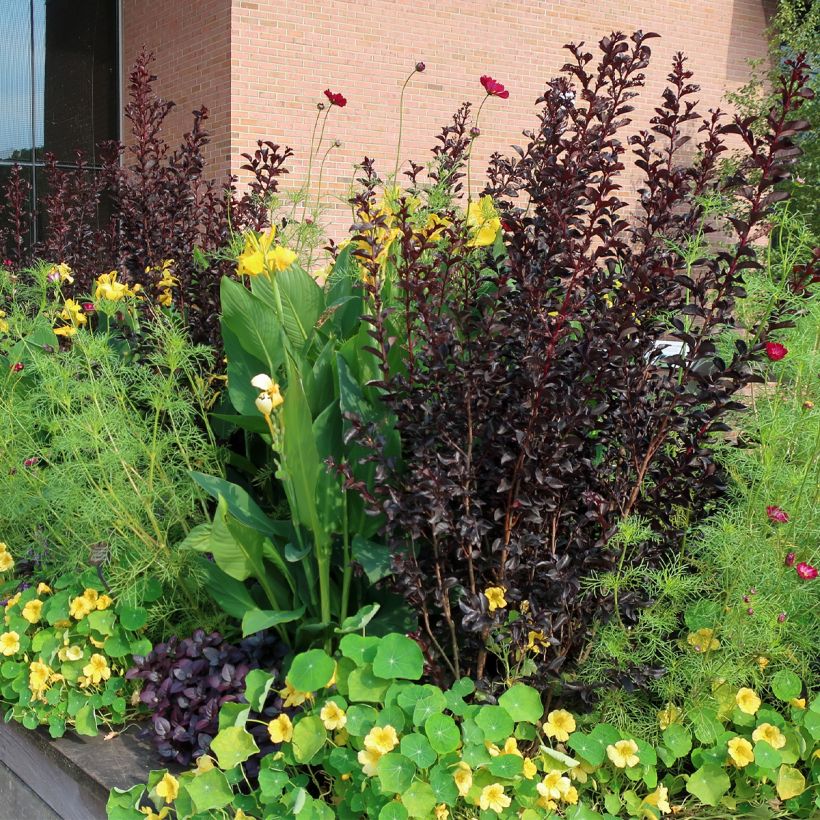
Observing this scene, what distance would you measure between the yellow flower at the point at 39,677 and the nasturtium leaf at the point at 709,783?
168 cm

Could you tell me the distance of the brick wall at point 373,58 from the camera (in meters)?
9.98

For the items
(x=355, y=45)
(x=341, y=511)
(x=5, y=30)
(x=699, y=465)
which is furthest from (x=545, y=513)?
(x=5, y=30)

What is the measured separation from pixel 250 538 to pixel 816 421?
1389 millimetres

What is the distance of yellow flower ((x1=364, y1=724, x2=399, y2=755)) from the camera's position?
6.21 feet

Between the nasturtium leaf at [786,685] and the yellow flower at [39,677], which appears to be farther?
the yellow flower at [39,677]

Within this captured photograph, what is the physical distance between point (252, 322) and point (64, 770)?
128 cm

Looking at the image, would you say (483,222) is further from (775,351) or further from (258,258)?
(775,351)

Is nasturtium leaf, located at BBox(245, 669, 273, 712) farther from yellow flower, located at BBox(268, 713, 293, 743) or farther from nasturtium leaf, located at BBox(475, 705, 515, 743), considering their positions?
nasturtium leaf, located at BBox(475, 705, 515, 743)

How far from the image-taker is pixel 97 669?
248 centimetres

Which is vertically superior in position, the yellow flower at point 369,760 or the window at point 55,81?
the window at point 55,81

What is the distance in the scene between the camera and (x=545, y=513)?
2186 mm

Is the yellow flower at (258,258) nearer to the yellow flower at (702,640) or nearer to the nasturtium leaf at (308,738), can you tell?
the nasturtium leaf at (308,738)

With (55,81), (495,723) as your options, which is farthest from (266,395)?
(55,81)

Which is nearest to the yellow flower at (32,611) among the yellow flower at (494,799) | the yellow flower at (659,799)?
the yellow flower at (494,799)
